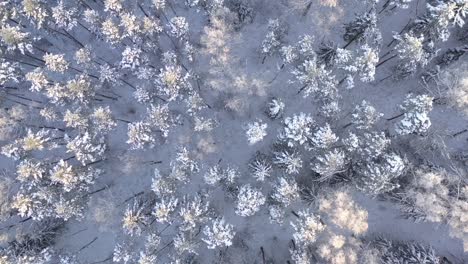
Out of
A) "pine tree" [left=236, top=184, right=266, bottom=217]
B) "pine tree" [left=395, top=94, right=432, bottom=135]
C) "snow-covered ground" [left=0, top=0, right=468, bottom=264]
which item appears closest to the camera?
"pine tree" [left=395, top=94, right=432, bottom=135]

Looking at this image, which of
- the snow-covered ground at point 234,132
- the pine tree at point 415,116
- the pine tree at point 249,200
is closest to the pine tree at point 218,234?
the snow-covered ground at point 234,132

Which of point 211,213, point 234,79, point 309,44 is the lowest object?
point 211,213

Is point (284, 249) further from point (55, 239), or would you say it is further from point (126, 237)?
point (55, 239)

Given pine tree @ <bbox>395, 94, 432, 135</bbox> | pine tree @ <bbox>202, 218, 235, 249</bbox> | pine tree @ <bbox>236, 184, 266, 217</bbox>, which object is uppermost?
pine tree @ <bbox>395, 94, 432, 135</bbox>

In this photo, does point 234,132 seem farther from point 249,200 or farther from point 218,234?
point 218,234

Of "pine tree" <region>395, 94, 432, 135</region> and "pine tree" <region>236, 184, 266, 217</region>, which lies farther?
"pine tree" <region>236, 184, 266, 217</region>

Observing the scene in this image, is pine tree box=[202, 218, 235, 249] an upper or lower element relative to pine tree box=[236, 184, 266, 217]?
lower

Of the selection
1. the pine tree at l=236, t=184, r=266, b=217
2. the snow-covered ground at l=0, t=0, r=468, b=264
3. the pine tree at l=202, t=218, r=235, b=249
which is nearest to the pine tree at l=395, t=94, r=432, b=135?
the snow-covered ground at l=0, t=0, r=468, b=264

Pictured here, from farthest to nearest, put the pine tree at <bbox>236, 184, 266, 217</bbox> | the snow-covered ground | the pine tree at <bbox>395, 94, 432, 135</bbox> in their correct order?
the pine tree at <bbox>236, 184, 266, 217</bbox>
the snow-covered ground
the pine tree at <bbox>395, 94, 432, 135</bbox>

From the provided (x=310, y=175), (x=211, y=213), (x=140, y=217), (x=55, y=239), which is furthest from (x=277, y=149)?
(x=55, y=239)

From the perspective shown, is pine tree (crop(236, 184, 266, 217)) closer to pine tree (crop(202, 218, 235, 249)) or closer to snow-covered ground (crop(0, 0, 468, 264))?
snow-covered ground (crop(0, 0, 468, 264))

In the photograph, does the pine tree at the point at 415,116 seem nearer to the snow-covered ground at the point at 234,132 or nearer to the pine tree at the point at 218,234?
the snow-covered ground at the point at 234,132
